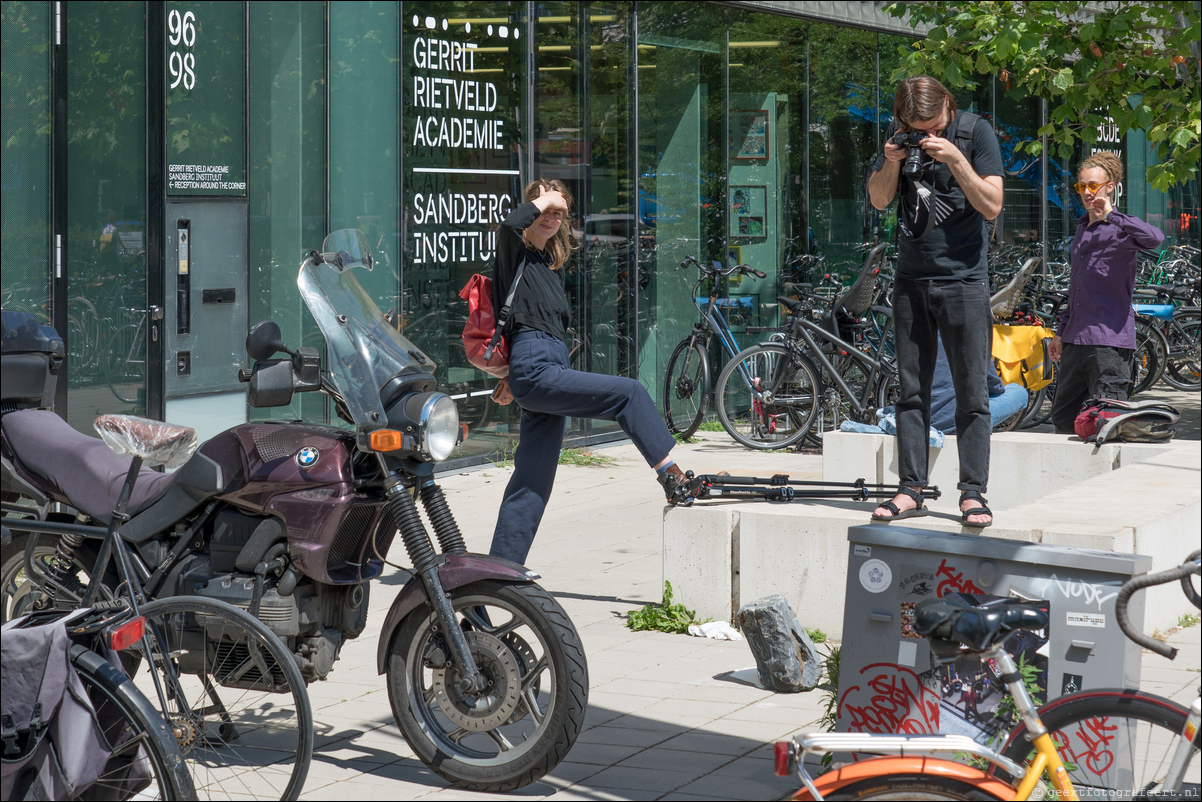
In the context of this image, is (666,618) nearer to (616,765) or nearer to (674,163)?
(616,765)

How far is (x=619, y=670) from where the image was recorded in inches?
222

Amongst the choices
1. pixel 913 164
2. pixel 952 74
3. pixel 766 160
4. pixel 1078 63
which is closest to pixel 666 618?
pixel 913 164

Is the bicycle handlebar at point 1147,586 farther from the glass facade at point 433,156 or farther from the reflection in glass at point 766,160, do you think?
the reflection in glass at point 766,160

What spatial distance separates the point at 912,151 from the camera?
549 centimetres

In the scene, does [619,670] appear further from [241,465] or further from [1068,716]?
[1068,716]

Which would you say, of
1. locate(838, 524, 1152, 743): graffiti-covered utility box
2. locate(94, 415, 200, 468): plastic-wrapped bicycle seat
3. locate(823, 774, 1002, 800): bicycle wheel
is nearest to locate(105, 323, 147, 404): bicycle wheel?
locate(94, 415, 200, 468): plastic-wrapped bicycle seat

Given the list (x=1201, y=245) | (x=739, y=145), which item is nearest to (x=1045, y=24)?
(x=739, y=145)

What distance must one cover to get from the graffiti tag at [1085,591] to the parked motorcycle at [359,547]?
1.36 metres

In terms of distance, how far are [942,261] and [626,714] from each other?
2167mm

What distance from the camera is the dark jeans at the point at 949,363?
219 inches

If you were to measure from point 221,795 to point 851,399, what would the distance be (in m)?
7.76

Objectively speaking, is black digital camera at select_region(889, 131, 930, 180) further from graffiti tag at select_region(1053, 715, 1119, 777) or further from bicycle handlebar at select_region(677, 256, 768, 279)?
bicycle handlebar at select_region(677, 256, 768, 279)

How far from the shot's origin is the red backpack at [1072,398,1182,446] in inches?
286

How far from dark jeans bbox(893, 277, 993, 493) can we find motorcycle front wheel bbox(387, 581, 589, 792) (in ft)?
6.98
